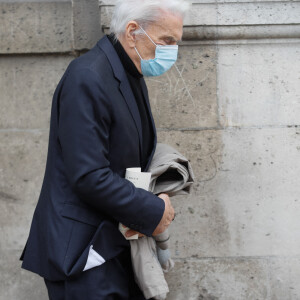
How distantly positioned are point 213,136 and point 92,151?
1.65 metres

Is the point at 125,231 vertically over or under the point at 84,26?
under

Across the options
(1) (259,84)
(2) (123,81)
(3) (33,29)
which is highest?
(3) (33,29)

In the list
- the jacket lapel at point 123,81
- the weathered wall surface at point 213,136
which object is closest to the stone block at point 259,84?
the weathered wall surface at point 213,136

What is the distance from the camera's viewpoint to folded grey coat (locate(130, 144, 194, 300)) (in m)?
2.32

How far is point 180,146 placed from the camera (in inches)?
144

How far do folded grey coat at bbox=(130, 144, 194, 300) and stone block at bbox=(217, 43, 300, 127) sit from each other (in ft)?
3.82

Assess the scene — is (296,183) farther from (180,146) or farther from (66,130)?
(66,130)

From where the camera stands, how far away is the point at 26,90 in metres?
3.69

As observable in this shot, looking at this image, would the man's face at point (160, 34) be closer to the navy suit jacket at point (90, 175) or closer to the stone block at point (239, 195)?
the navy suit jacket at point (90, 175)

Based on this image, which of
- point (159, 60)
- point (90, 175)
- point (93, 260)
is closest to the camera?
point (90, 175)

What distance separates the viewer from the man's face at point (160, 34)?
240 cm

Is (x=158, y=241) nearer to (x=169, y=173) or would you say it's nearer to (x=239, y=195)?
(x=169, y=173)

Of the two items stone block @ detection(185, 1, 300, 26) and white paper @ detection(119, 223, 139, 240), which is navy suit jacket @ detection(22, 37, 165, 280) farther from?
stone block @ detection(185, 1, 300, 26)

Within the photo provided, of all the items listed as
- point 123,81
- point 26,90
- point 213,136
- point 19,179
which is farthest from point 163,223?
point 26,90
